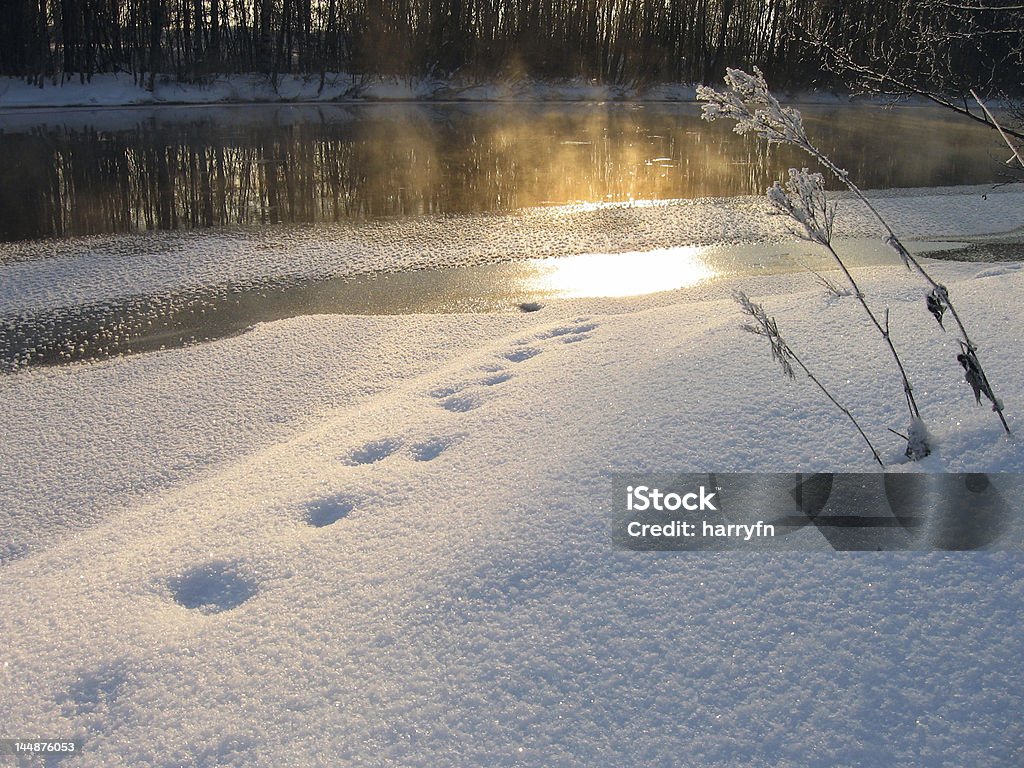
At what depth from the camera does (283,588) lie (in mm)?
2000

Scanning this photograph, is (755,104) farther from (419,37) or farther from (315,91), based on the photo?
(419,37)

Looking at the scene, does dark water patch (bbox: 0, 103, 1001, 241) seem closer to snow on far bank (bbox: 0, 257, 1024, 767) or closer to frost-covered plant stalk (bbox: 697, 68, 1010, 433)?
snow on far bank (bbox: 0, 257, 1024, 767)

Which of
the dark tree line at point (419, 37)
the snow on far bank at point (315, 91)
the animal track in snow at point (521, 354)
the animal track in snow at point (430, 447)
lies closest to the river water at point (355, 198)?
the animal track in snow at point (521, 354)

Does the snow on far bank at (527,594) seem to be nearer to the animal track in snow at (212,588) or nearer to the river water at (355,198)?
the animal track in snow at (212,588)

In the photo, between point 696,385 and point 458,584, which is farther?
point 696,385

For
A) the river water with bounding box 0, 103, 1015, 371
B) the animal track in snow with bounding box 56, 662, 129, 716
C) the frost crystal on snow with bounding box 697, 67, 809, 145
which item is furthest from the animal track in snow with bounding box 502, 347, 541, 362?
the animal track in snow with bounding box 56, 662, 129, 716

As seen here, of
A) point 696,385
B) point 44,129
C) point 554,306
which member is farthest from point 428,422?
point 44,129

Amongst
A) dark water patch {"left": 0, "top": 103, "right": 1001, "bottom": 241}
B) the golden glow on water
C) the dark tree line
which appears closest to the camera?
the golden glow on water

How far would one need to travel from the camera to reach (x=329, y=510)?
242 cm

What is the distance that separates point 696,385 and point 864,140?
53.0 ft

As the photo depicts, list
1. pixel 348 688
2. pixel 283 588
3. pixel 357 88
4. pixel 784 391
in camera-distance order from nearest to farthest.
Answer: pixel 348 688
pixel 283 588
pixel 784 391
pixel 357 88

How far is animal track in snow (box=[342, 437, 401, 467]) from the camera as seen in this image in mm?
2760

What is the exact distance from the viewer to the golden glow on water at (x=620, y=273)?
6195 mm

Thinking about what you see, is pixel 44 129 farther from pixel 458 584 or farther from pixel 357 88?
pixel 458 584
